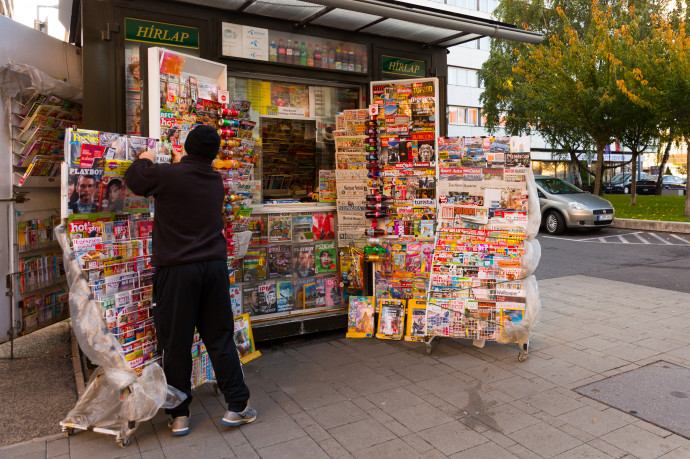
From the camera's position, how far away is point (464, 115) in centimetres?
3925

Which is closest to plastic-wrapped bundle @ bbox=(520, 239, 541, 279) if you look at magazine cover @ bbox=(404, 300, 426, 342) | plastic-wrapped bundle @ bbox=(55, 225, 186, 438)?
magazine cover @ bbox=(404, 300, 426, 342)

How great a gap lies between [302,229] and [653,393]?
11.2ft

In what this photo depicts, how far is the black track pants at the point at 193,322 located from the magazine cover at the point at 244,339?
3.68ft

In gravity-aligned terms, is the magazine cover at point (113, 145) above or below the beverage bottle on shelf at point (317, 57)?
below

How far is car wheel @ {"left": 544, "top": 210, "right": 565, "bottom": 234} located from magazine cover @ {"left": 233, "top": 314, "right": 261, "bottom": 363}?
11.7m

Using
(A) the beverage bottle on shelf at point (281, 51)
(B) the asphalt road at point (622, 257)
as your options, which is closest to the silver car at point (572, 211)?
(B) the asphalt road at point (622, 257)

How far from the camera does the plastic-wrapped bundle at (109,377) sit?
3.23 m

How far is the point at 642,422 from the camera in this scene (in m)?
3.59

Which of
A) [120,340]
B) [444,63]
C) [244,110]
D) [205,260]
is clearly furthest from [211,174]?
[444,63]

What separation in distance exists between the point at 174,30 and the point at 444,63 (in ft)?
10.5

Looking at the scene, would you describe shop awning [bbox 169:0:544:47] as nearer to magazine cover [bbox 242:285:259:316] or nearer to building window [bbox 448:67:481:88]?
magazine cover [bbox 242:285:259:316]

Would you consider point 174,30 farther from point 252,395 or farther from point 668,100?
point 668,100

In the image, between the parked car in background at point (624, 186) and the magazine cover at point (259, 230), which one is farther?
the parked car in background at point (624, 186)

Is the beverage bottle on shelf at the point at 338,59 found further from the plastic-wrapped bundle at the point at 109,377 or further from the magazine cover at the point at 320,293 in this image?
the plastic-wrapped bundle at the point at 109,377
